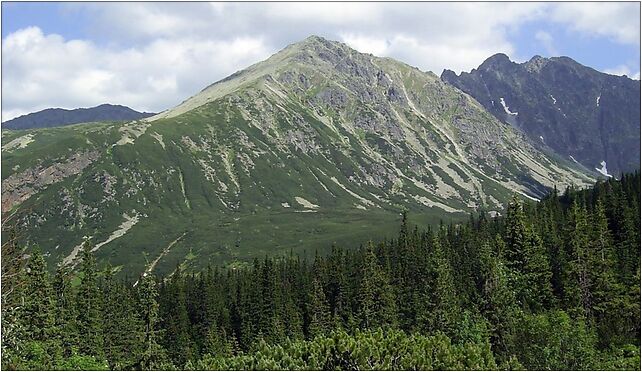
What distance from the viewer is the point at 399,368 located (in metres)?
35.3

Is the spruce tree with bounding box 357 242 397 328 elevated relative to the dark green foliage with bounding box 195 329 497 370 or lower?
lower

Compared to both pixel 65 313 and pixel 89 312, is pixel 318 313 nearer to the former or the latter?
pixel 89 312

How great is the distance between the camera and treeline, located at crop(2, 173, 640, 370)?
123 ft

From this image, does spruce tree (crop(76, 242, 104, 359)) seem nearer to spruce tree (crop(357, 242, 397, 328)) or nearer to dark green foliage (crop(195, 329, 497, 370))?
spruce tree (crop(357, 242, 397, 328))

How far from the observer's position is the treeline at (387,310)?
3756 centimetres

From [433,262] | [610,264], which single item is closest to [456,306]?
[433,262]

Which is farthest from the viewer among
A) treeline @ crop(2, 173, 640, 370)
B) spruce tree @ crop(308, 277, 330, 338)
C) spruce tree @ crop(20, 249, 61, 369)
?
spruce tree @ crop(308, 277, 330, 338)

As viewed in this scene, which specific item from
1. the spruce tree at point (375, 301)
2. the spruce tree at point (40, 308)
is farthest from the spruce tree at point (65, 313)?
the spruce tree at point (375, 301)

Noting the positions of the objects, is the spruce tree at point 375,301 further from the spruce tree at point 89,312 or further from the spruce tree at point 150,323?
the spruce tree at point 89,312

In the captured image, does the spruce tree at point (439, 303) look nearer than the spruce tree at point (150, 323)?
No

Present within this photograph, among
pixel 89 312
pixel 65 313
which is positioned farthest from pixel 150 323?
pixel 65 313

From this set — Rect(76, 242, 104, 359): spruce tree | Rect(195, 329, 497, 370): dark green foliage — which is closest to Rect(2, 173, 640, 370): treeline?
Rect(195, 329, 497, 370): dark green foliage

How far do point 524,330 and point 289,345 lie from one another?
31.0 meters

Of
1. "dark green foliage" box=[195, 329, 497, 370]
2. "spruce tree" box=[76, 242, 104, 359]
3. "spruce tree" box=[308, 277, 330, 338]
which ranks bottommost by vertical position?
"spruce tree" box=[308, 277, 330, 338]
